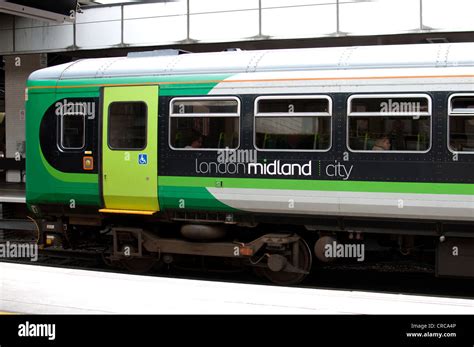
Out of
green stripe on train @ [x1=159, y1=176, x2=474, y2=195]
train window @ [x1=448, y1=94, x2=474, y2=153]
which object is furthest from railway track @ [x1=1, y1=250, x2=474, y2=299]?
train window @ [x1=448, y1=94, x2=474, y2=153]

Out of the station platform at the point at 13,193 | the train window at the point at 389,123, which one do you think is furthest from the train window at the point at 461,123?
the station platform at the point at 13,193

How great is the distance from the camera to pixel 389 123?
24.8 feet

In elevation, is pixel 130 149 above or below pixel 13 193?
above

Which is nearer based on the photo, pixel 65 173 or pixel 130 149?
pixel 130 149

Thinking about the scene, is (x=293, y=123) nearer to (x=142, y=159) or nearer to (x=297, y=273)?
(x=297, y=273)

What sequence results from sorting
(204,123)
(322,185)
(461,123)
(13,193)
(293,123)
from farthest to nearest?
(13,193)
(204,123)
(293,123)
(322,185)
(461,123)

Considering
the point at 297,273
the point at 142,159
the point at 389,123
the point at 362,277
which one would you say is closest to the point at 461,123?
the point at 389,123

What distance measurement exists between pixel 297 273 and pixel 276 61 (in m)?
3.07

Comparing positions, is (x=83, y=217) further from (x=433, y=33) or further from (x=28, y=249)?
(x=433, y=33)

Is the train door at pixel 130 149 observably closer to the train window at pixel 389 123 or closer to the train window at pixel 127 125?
the train window at pixel 127 125

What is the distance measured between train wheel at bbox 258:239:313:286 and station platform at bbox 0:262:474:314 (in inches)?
87.6

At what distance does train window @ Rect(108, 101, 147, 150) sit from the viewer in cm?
873

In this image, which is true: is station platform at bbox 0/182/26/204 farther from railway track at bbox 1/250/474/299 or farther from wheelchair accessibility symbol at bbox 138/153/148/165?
wheelchair accessibility symbol at bbox 138/153/148/165

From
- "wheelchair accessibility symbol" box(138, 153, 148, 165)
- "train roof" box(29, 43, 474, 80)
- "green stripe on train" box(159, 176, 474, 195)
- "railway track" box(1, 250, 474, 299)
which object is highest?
"train roof" box(29, 43, 474, 80)
